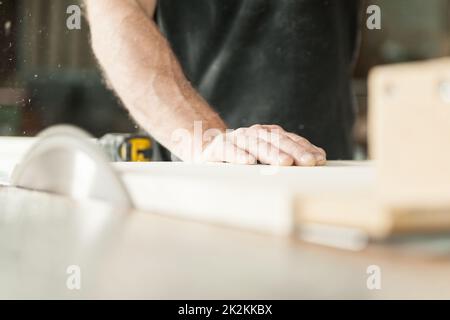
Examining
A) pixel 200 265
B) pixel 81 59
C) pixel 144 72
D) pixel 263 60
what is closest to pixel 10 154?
pixel 144 72

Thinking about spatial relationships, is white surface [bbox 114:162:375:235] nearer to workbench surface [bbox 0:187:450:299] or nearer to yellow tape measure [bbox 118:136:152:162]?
workbench surface [bbox 0:187:450:299]

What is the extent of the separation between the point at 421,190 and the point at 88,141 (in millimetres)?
241

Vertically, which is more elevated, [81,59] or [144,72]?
[81,59]

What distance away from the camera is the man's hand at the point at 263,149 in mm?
546

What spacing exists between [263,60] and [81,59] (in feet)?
4.91

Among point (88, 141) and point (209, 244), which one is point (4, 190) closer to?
point (88, 141)

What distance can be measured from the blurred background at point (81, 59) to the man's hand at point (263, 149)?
5.05 feet

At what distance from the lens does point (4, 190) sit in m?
0.49

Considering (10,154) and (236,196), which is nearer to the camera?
(236,196)

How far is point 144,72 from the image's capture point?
2.74 feet

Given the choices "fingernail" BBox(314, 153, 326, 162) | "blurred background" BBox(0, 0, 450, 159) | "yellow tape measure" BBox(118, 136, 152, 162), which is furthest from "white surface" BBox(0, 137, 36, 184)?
"blurred background" BBox(0, 0, 450, 159)

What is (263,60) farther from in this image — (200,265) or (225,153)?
(200,265)

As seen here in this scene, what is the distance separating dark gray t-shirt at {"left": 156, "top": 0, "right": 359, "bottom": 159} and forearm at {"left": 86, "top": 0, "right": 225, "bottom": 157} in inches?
5.2

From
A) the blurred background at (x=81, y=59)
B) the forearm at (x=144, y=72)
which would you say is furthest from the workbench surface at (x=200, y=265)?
the blurred background at (x=81, y=59)
